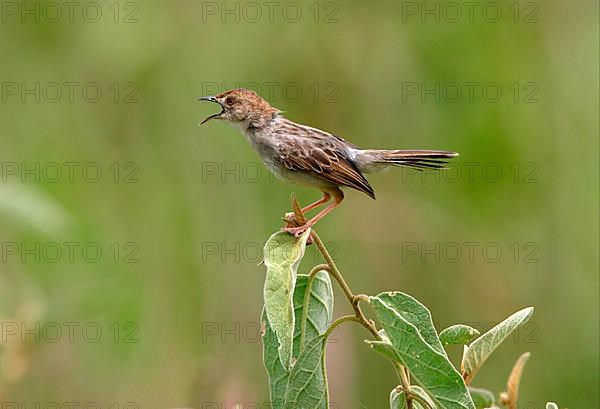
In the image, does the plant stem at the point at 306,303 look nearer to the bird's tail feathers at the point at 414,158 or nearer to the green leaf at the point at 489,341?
the green leaf at the point at 489,341

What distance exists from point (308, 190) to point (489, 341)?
4.00 meters

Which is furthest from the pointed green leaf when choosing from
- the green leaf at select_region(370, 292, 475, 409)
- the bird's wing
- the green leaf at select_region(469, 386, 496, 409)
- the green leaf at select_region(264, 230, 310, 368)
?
the bird's wing

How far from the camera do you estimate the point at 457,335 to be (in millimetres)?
2877

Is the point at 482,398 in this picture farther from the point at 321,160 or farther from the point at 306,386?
the point at 321,160

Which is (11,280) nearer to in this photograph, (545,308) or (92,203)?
(92,203)

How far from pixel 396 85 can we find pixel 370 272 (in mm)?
1263

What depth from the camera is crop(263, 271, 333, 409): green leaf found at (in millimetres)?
2920

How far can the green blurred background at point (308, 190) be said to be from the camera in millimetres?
6625

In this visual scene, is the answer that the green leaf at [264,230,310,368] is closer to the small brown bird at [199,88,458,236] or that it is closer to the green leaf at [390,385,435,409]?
the green leaf at [390,385,435,409]

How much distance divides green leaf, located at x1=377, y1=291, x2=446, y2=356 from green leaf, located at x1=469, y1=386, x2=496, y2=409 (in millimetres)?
523

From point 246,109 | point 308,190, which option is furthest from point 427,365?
point 308,190

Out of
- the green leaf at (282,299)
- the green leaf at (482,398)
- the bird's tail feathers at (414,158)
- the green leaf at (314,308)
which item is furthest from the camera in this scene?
the bird's tail feathers at (414,158)

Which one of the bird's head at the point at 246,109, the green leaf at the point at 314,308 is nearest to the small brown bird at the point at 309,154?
the bird's head at the point at 246,109

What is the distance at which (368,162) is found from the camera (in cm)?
474
